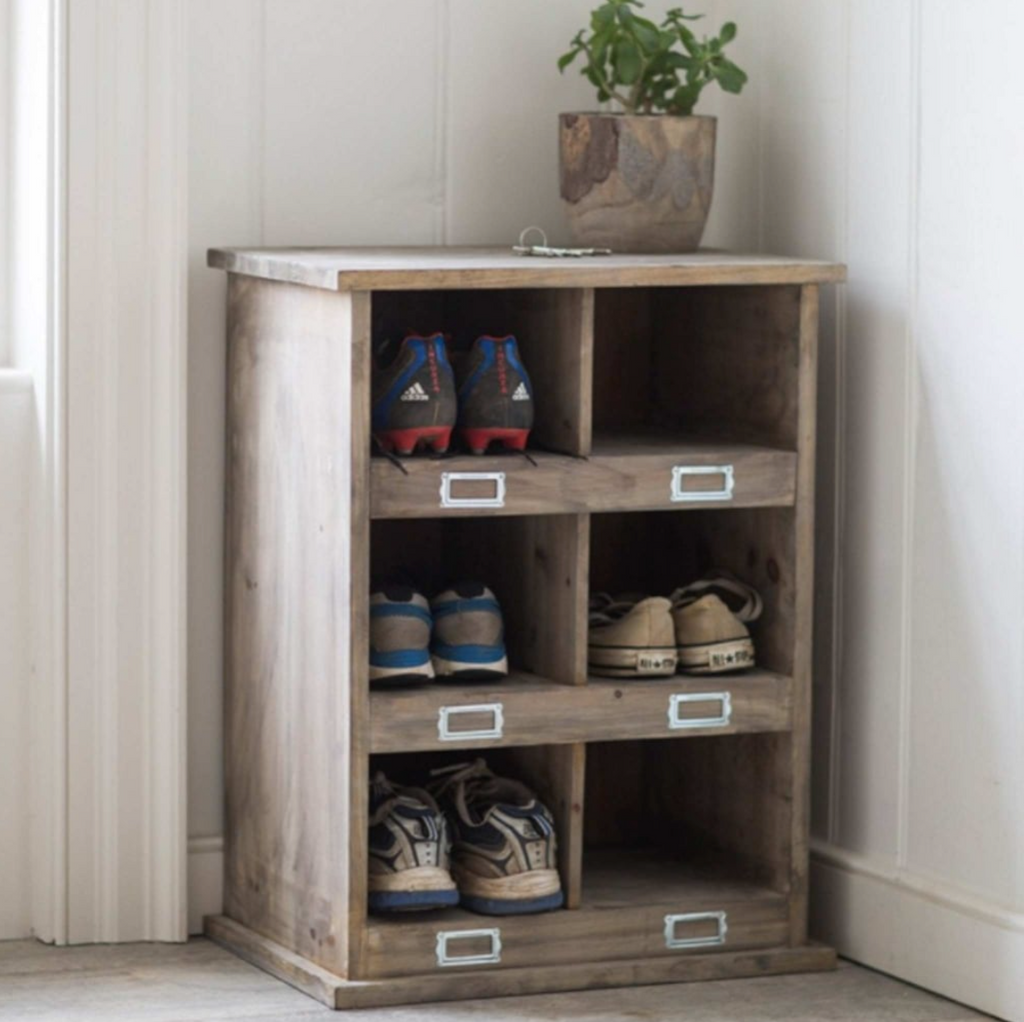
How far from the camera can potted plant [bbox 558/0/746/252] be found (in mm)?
2900

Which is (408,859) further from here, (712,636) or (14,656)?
(14,656)

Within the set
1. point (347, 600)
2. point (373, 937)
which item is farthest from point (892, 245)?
point (373, 937)

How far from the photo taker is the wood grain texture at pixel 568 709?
2.64m

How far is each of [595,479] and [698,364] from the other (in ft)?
1.50

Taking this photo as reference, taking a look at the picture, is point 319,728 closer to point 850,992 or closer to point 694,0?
point 850,992

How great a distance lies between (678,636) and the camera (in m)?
2.86

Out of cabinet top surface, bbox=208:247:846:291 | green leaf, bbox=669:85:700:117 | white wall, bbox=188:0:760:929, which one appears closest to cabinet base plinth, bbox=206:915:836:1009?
white wall, bbox=188:0:760:929

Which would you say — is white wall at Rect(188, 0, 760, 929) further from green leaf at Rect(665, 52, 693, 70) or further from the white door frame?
green leaf at Rect(665, 52, 693, 70)

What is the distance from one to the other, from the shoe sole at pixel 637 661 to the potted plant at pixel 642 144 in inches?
20.9


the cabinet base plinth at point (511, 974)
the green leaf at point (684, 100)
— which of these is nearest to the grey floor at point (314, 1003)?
the cabinet base plinth at point (511, 974)

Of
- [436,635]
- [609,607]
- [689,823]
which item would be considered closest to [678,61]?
[609,607]

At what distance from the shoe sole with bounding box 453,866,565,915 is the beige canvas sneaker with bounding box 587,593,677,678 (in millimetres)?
269

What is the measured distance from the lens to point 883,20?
281cm

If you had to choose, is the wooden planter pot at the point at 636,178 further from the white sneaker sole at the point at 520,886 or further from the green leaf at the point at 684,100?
the white sneaker sole at the point at 520,886
